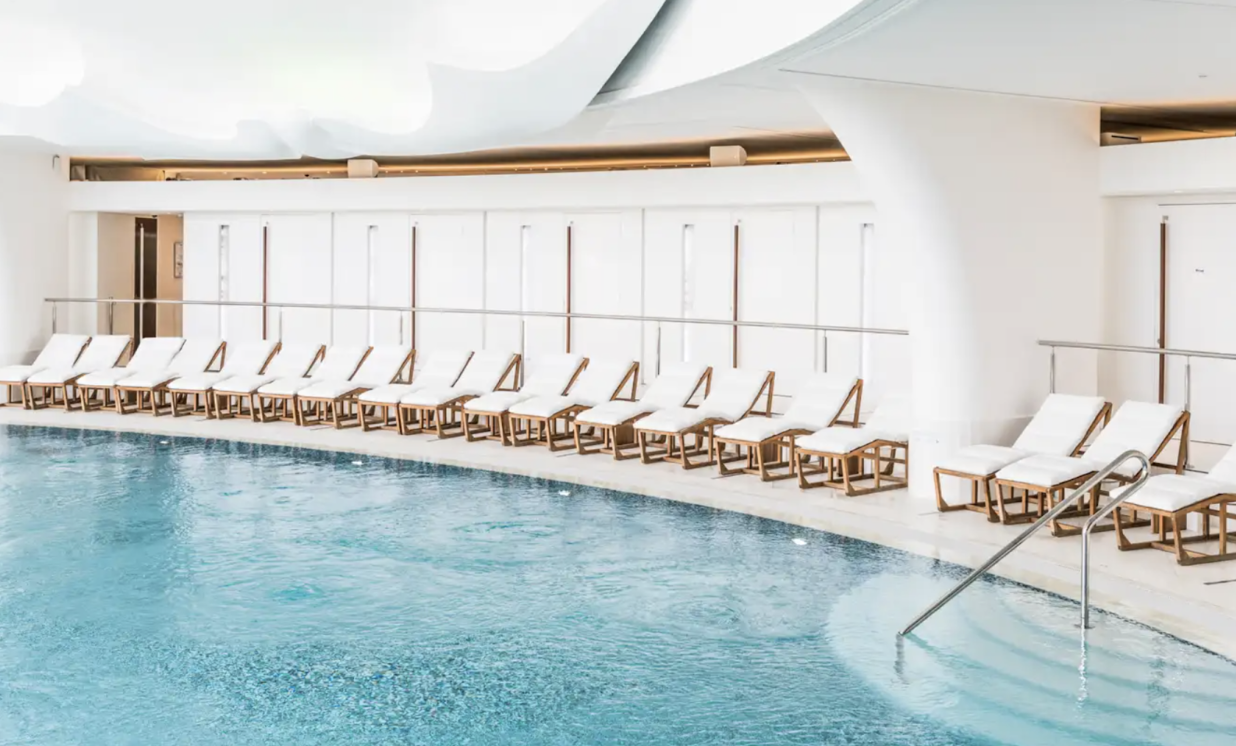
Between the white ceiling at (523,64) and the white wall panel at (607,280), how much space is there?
1.21 meters

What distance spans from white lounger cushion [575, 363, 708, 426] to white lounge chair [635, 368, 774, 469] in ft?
0.56

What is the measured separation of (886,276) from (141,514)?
6.96 meters

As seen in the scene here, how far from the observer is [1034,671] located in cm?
536

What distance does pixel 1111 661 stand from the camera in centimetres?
545

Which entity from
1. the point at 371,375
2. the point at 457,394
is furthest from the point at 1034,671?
the point at 371,375

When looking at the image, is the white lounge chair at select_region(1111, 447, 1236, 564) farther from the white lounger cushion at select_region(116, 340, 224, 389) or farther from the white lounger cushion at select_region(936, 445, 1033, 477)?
the white lounger cushion at select_region(116, 340, 224, 389)

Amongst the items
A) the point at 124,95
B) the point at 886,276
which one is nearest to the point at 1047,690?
the point at 886,276

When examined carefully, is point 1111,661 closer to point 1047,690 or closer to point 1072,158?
point 1047,690

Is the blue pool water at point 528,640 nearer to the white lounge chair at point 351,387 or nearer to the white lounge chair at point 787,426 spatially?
the white lounge chair at point 787,426

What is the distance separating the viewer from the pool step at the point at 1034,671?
15.5ft

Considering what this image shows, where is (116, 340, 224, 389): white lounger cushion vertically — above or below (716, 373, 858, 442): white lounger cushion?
above

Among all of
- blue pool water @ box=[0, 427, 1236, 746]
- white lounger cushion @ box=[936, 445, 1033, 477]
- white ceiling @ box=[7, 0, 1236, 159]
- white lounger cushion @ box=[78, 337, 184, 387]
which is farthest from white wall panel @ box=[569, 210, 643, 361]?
white lounger cushion @ box=[936, 445, 1033, 477]

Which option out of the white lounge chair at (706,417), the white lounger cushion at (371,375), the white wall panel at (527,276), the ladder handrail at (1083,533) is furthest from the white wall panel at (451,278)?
the ladder handrail at (1083,533)

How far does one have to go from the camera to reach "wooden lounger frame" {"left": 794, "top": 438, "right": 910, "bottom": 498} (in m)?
9.02
